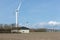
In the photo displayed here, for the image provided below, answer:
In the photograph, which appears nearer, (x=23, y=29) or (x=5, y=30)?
(x=5, y=30)

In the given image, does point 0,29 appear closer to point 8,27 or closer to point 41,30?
point 8,27

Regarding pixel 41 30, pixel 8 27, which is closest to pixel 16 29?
pixel 8 27

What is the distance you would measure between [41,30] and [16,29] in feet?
29.2

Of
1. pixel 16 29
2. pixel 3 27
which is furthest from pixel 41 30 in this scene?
pixel 3 27

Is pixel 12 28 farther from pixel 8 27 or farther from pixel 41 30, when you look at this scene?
pixel 41 30

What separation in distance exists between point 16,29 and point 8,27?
3.07 meters

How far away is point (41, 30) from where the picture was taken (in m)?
60.4

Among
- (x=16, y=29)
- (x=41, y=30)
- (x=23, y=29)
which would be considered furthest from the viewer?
(x=23, y=29)

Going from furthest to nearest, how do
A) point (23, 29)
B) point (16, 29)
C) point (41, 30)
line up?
point (23, 29), point (16, 29), point (41, 30)

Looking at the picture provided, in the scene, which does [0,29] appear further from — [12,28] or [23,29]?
[23,29]

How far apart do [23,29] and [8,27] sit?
30.9ft

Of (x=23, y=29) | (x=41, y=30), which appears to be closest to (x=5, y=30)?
(x=23, y=29)

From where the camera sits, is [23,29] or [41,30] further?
[23,29]

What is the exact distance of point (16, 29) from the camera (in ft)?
211
